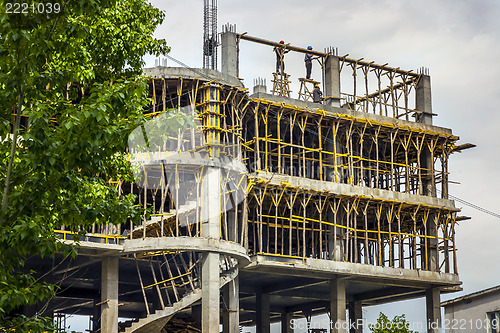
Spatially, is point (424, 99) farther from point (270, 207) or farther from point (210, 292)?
point (210, 292)

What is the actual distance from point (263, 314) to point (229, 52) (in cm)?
1949

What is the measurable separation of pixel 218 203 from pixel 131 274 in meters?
12.7

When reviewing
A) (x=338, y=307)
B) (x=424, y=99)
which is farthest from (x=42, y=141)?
(x=424, y=99)

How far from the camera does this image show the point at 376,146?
55.2 metres

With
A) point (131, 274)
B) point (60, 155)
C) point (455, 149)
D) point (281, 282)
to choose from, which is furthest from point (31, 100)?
point (455, 149)

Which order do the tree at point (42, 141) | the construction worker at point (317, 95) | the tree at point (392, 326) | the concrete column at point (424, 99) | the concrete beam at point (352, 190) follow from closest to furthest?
the tree at point (42, 141) → the tree at point (392, 326) → the concrete beam at point (352, 190) → the construction worker at point (317, 95) → the concrete column at point (424, 99)

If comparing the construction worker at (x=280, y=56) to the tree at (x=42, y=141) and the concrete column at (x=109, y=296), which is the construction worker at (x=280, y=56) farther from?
the tree at (x=42, y=141)

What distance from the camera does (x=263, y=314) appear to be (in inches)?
2324

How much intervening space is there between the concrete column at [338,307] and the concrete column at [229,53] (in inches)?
603

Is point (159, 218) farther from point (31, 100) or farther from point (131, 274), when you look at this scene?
point (31, 100)

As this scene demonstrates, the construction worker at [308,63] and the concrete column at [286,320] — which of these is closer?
the construction worker at [308,63]

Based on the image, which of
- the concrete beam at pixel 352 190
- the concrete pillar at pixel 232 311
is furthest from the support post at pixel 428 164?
the concrete pillar at pixel 232 311

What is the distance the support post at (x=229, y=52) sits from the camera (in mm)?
51156

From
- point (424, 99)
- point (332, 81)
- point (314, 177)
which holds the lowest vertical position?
point (314, 177)
